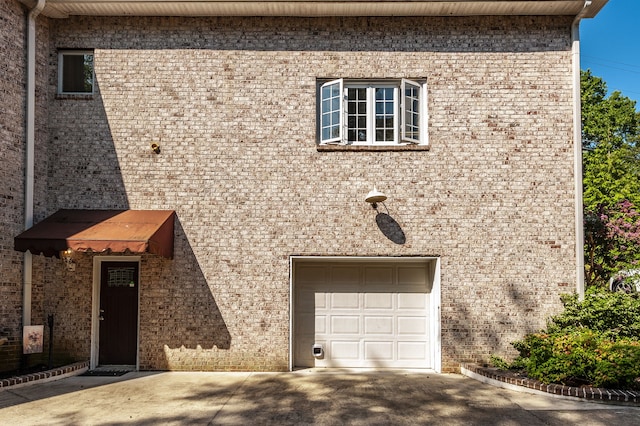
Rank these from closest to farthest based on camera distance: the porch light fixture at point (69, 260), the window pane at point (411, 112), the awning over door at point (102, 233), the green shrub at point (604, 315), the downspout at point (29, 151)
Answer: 1. the awning over door at point (102, 233)
2. the green shrub at point (604, 315)
3. the downspout at point (29, 151)
4. the porch light fixture at point (69, 260)
5. the window pane at point (411, 112)

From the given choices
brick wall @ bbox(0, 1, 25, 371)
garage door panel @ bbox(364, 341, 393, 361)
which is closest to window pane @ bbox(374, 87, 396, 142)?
garage door panel @ bbox(364, 341, 393, 361)

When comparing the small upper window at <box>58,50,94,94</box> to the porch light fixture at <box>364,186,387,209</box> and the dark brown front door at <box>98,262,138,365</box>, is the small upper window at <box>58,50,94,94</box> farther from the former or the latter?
the porch light fixture at <box>364,186,387,209</box>

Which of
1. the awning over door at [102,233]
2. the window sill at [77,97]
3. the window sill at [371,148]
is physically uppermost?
the window sill at [77,97]

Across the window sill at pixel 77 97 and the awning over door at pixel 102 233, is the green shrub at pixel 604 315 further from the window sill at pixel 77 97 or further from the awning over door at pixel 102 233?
the window sill at pixel 77 97

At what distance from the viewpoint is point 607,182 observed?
16609 millimetres

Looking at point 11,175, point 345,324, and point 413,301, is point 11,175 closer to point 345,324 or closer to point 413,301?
point 345,324

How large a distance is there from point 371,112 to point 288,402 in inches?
233

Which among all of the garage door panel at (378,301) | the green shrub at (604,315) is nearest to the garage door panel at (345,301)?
the garage door panel at (378,301)

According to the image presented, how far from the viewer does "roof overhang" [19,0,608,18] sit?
9.21 meters

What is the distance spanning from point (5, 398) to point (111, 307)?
8.59 ft

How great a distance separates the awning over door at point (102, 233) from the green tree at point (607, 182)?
10277 mm

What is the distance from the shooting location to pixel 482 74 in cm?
955

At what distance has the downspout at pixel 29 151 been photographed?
897 cm

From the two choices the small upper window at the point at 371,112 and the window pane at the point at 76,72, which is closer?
the small upper window at the point at 371,112
